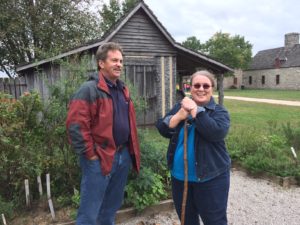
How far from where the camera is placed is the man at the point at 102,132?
8.54 ft

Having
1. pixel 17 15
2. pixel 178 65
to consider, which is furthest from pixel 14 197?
pixel 17 15

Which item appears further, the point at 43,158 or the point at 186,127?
the point at 43,158

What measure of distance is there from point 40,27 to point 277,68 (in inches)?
1593

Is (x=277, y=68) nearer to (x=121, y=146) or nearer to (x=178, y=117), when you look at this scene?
(x=121, y=146)

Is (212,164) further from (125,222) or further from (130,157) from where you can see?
(125,222)

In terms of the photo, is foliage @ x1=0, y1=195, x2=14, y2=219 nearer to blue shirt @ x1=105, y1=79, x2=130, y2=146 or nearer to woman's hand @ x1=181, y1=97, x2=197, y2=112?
blue shirt @ x1=105, y1=79, x2=130, y2=146

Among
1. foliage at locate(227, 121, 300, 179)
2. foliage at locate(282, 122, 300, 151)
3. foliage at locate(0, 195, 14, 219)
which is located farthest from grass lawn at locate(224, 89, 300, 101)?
foliage at locate(0, 195, 14, 219)

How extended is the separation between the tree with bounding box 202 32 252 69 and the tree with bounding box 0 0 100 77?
3484 cm

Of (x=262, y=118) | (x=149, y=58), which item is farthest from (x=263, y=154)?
(x=262, y=118)

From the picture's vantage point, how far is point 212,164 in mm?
2453

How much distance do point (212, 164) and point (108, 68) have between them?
1247mm

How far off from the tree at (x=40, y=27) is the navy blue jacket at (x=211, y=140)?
50.8ft

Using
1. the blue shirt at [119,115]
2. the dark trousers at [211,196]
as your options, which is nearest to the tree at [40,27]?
the blue shirt at [119,115]

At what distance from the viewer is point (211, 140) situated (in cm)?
241
